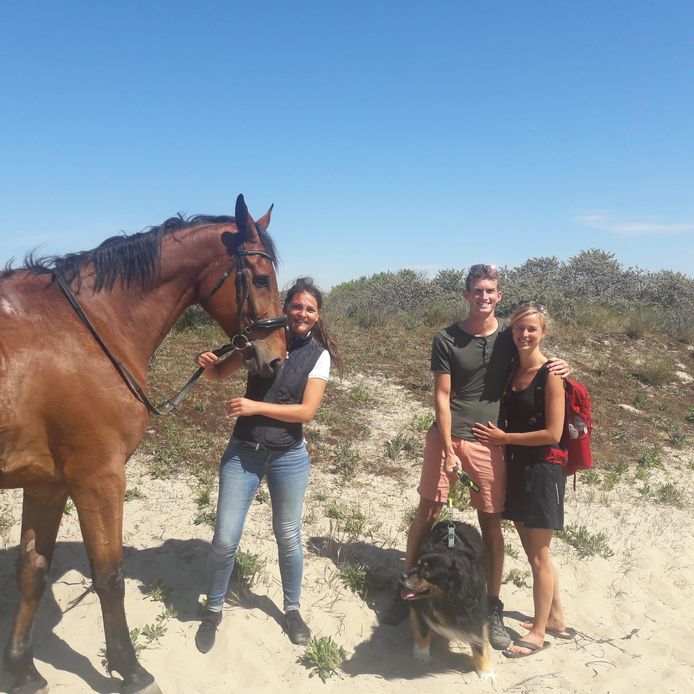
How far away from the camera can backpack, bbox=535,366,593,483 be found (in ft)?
10.6

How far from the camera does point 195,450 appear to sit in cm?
554

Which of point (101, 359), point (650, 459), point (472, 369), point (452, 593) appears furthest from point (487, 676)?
point (650, 459)

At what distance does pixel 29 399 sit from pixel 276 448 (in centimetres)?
125

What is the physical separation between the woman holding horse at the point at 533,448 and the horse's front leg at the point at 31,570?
2.49 meters

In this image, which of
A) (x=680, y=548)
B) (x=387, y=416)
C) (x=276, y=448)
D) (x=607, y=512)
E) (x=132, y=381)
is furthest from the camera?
(x=387, y=416)

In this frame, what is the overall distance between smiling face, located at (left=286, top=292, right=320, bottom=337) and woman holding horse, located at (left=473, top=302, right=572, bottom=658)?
1.19 meters

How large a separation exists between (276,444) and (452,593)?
1.24m

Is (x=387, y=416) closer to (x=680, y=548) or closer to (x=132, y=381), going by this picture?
(x=680, y=548)

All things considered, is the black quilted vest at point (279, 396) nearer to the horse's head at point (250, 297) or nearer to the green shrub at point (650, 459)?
the horse's head at point (250, 297)

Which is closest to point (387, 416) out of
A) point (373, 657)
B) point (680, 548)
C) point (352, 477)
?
point (352, 477)

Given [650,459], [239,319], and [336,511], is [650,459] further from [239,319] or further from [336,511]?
[239,319]

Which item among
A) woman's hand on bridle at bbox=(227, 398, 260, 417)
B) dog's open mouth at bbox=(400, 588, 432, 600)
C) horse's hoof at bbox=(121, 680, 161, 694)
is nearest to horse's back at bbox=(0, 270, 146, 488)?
woman's hand on bridle at bbox=(227, 398, 260, 417)

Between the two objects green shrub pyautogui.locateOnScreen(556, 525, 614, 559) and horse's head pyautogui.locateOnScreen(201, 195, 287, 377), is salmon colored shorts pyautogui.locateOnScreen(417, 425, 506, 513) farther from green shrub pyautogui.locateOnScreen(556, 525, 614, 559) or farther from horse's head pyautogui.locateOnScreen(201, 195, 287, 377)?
green shrub pyautogui.locateOnScreen(556, 525, 614, 559)

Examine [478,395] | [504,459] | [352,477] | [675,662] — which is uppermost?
[478,395]
